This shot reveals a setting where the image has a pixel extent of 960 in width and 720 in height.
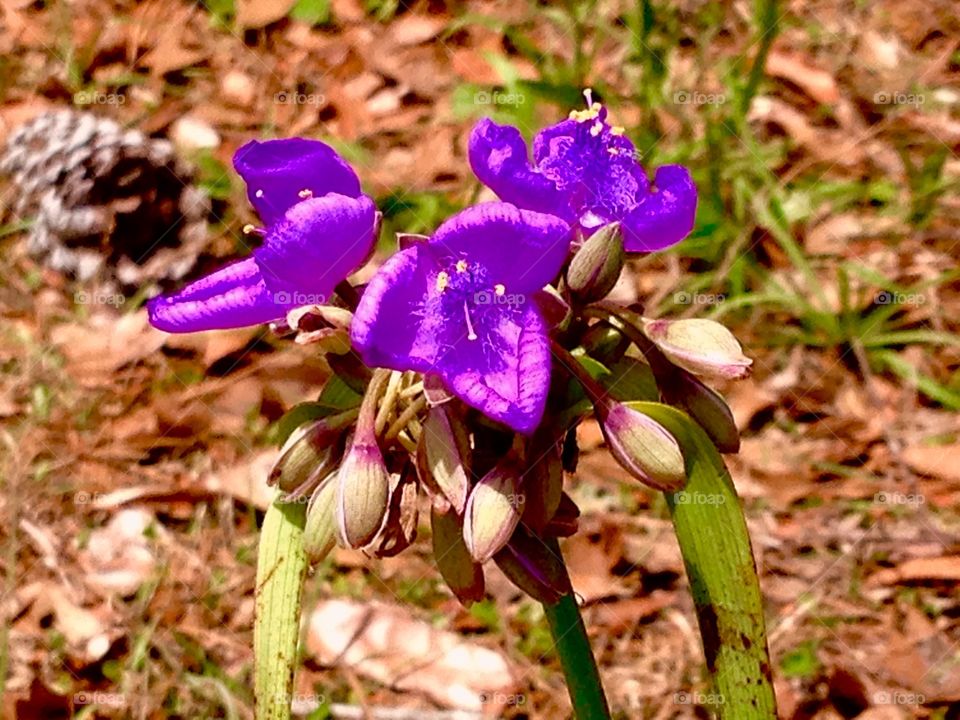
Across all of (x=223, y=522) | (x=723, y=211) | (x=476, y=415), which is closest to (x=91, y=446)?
(x=223, y=522)

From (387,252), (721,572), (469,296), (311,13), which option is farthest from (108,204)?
(721,572)

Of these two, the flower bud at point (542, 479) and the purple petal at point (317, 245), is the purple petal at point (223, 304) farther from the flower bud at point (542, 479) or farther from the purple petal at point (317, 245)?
the flower bud at point (542, 479)

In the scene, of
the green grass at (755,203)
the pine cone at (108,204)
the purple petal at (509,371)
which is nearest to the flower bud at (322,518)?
the purple petal at (509,371)

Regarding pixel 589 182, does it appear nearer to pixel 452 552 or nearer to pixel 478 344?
pixel 478 344

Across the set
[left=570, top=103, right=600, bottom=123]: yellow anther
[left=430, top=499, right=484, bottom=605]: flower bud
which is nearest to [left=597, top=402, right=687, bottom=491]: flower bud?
[left=430, top=499, right=484, bottom=605]: flower bud

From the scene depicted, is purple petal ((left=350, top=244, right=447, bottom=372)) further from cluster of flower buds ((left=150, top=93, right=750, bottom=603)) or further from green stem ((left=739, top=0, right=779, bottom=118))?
green stem ((left=739, top=0, right=779, bottom=118))

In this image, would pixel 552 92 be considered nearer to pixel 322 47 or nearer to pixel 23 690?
pixel 322 47
